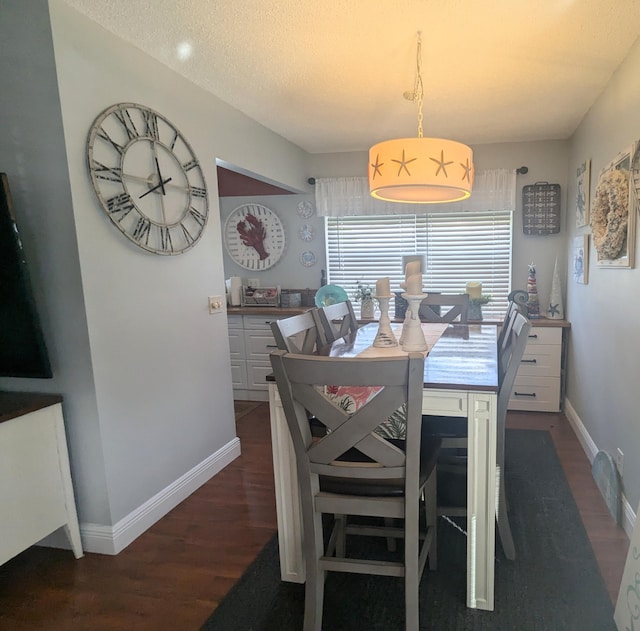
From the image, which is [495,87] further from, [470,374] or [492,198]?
[470,374]

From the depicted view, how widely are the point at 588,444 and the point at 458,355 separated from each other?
59.0 inches

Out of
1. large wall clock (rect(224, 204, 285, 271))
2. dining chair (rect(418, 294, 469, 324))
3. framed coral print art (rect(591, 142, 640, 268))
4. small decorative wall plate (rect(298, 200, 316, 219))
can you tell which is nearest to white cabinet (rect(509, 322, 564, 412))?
dining chair (rect(418, 294, 469, 324))

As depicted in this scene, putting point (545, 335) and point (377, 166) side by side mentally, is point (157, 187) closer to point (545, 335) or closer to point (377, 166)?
point (377, 166)

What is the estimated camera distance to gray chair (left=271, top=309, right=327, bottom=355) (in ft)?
6.37

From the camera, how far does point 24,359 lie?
1933mm

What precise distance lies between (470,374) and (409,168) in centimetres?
89

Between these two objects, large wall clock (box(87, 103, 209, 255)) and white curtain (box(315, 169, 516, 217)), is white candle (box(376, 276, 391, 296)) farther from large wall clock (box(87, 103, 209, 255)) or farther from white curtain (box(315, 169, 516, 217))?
white curtain (box(315, 169, 516, 217))


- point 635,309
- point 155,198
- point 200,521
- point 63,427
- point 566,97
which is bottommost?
point 200,521

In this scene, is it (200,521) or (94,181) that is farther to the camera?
(200,521)

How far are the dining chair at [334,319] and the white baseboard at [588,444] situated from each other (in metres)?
1.58

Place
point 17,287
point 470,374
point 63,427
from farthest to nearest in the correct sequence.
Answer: point 63,427
point 17,287
point 470,374

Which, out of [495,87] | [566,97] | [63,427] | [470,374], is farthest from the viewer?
[566,97]

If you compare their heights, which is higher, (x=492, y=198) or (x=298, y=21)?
A: (x=298, y=21)

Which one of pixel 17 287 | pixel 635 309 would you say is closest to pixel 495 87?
pixel 635 309
